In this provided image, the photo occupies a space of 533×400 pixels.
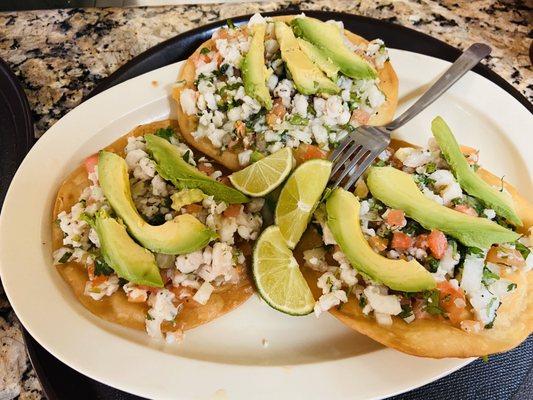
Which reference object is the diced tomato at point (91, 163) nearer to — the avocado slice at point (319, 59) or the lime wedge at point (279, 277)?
the lime wedge at point (279, 277)

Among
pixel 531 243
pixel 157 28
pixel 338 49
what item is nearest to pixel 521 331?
pixel 531 243

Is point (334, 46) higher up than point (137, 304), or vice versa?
point (334, 46)

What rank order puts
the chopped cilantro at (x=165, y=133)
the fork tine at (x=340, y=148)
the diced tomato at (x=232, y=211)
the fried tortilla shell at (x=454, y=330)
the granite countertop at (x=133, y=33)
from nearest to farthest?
the fried tortilla shell at (x=454, y=330)
the diced tomato at (x=232, y=211)
the fork tine at (x=340, y=148)
the chopped cilantro at (x=165, y=133)
the granite countertop at (x=133, y=33)

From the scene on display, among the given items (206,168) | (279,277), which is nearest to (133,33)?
(206,168)

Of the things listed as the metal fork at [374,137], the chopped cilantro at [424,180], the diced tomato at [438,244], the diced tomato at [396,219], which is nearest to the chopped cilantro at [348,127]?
the metal fork at [374,137]

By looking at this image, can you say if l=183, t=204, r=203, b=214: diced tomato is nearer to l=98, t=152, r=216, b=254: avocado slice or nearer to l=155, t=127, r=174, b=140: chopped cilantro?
l=98, t=152, r=216, b=254: avocado slice

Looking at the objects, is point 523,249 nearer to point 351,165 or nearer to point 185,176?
point 351,165
